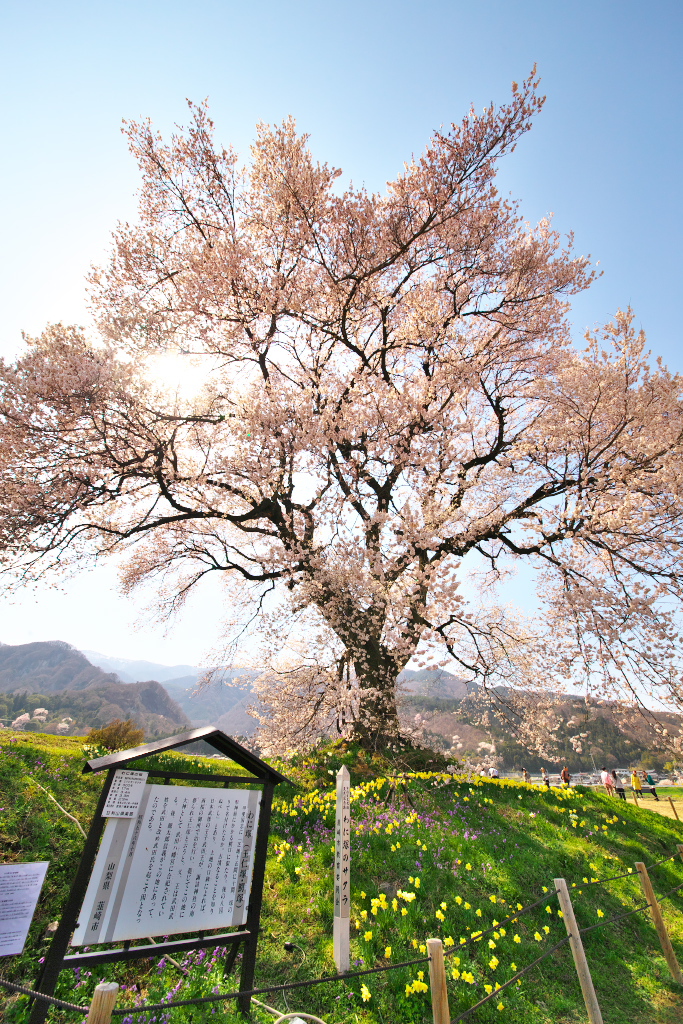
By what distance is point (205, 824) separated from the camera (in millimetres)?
4824

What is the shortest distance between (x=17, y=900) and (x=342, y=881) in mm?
3533

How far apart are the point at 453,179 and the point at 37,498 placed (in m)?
13.2

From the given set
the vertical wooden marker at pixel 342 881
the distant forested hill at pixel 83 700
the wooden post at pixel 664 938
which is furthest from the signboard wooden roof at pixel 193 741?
the distant forested hill at pixel 83 700

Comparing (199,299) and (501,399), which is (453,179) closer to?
(501,399)

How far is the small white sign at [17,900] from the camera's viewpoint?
454 centimetres

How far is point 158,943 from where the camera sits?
4.32 meters

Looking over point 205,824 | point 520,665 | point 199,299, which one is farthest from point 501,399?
point 205,824

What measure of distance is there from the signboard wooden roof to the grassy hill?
2008 millimetres

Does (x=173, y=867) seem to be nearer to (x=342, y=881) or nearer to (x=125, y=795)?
(x=125, y=795)

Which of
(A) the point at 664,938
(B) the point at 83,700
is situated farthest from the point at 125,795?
(B) the point at 83,700

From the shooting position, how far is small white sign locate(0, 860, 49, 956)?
14.9 feet

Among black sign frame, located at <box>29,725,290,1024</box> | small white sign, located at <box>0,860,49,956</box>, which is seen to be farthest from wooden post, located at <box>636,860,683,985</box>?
small white sign, located at <box>0,860,49,956</box>

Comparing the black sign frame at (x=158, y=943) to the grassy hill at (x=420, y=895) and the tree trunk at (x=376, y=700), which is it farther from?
the tree trunk at (x=376, y=700)

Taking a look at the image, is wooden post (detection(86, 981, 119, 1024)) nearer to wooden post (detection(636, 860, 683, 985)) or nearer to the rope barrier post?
the rope barrier post
